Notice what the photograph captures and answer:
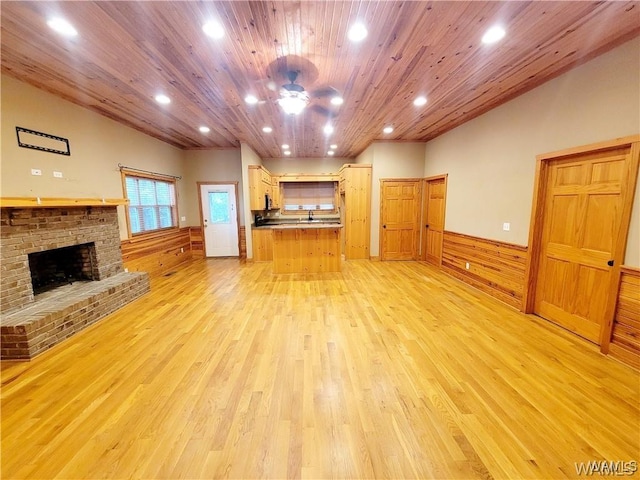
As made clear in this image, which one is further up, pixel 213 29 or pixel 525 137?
pixel 213 29

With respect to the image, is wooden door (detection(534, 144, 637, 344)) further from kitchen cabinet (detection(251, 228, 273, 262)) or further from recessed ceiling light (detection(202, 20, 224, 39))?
kitchen cabinet (detection(251, 228, 273, 262))

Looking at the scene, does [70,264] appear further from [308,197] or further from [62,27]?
[308,197]

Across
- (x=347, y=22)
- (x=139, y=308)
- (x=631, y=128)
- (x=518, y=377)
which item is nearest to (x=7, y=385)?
(x=139, y=308)

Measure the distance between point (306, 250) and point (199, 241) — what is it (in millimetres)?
3416

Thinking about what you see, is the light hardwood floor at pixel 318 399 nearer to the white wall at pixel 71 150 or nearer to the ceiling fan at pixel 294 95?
the white wall at pixel 71 150

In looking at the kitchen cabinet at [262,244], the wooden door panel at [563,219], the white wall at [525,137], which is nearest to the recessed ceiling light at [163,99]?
the kitchen cabinet at [262,244]

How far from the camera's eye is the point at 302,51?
2.33 m

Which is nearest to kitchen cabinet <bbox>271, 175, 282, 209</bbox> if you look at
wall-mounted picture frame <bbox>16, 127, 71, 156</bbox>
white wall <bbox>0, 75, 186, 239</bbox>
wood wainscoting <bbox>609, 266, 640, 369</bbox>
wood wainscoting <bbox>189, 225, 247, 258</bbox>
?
wood wainscoting <bbox>189, 225, 247, 258</bbox>

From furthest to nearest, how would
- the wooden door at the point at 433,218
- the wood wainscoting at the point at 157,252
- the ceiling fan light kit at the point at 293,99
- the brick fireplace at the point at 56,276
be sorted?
the wooden door at the point at 433,218
the wood wainscoting at the point at 157,252
the ceiling fan light kit at the point at 293,99
the brick fireplace at the point at 56,276

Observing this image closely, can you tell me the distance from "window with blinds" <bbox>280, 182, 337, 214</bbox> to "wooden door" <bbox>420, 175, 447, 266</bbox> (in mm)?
2842

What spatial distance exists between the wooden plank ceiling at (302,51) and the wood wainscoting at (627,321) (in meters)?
2.14

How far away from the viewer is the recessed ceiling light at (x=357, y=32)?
6.47 feet

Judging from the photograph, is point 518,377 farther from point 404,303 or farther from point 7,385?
point 7,385

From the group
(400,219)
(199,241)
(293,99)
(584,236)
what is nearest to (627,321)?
(584,236)
